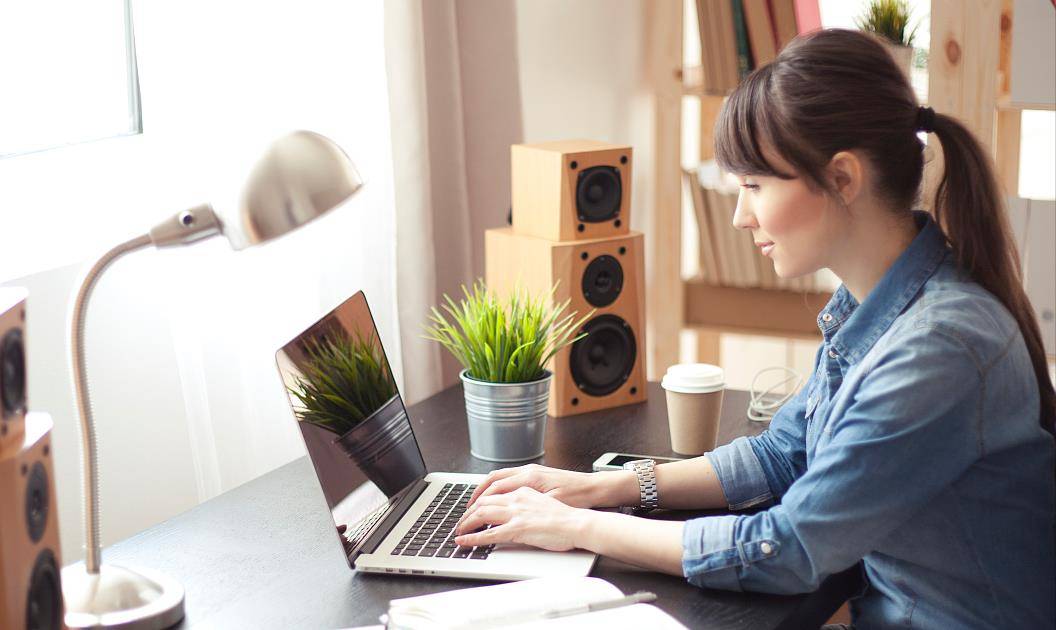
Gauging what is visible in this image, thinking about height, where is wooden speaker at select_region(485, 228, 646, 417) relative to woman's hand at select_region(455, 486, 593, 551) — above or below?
above

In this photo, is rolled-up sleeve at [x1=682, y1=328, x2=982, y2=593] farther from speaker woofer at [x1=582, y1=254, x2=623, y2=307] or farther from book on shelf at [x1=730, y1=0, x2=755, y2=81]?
book on shelf at [x1=730, y1=0, x2=755, y2=81]

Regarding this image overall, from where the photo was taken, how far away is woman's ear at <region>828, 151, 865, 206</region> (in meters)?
1.26

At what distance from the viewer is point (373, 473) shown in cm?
140

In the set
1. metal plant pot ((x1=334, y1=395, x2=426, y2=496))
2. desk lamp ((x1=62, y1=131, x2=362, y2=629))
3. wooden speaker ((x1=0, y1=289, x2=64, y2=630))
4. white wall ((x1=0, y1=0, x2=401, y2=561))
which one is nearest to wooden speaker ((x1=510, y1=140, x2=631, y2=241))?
white wall ((x1=0, y1=0, x2=401, y2=561))

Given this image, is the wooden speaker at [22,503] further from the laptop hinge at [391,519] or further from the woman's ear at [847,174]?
the woman's ear at [847,174]

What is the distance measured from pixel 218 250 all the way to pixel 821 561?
116 centimetres

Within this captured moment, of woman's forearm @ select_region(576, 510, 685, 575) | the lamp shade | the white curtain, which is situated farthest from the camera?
the white curtain

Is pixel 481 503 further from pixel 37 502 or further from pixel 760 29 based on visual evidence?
pixel 760 29

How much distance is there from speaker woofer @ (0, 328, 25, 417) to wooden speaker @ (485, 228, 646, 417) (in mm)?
892

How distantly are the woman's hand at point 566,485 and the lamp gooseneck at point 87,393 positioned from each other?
0.44 metres

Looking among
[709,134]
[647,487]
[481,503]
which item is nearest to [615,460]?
[647,487]

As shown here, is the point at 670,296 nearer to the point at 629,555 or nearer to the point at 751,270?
the point at 751,270

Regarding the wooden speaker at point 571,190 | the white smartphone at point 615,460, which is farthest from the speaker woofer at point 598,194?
the white smartphone at point 615,460

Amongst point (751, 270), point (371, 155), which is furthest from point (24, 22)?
point (751, 270)
